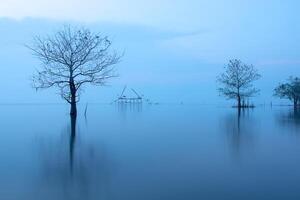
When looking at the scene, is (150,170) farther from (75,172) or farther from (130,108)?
(130,108)

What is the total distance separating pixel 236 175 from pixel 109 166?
2.02 metres

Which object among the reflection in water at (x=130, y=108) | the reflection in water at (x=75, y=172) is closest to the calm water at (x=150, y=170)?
the reflection in water at (x=75, y=172)

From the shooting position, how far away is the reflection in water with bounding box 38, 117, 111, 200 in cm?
489

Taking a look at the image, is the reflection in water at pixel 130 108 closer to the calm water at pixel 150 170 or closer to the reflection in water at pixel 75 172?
the calm water at pixel 150 170

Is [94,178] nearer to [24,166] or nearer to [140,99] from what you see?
[24,166]

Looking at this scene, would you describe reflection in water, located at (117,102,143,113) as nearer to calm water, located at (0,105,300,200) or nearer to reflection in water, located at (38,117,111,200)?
calm water, located at (0,105,300,200)

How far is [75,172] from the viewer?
6.13 metres

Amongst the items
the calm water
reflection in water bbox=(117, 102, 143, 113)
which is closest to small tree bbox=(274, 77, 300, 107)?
reflection in water bbox=(117, 102, 143, 113)

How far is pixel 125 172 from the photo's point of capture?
6188mm

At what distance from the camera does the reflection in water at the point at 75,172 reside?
489cm

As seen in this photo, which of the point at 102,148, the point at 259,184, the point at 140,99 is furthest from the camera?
the point at 140,99

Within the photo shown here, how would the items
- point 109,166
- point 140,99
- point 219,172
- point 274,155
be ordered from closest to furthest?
point 219,172 → point 109,166 → point 274,155 → point 140,99

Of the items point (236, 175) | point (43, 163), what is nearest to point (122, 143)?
point (43, 163)

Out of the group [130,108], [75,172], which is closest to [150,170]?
[75,172]
